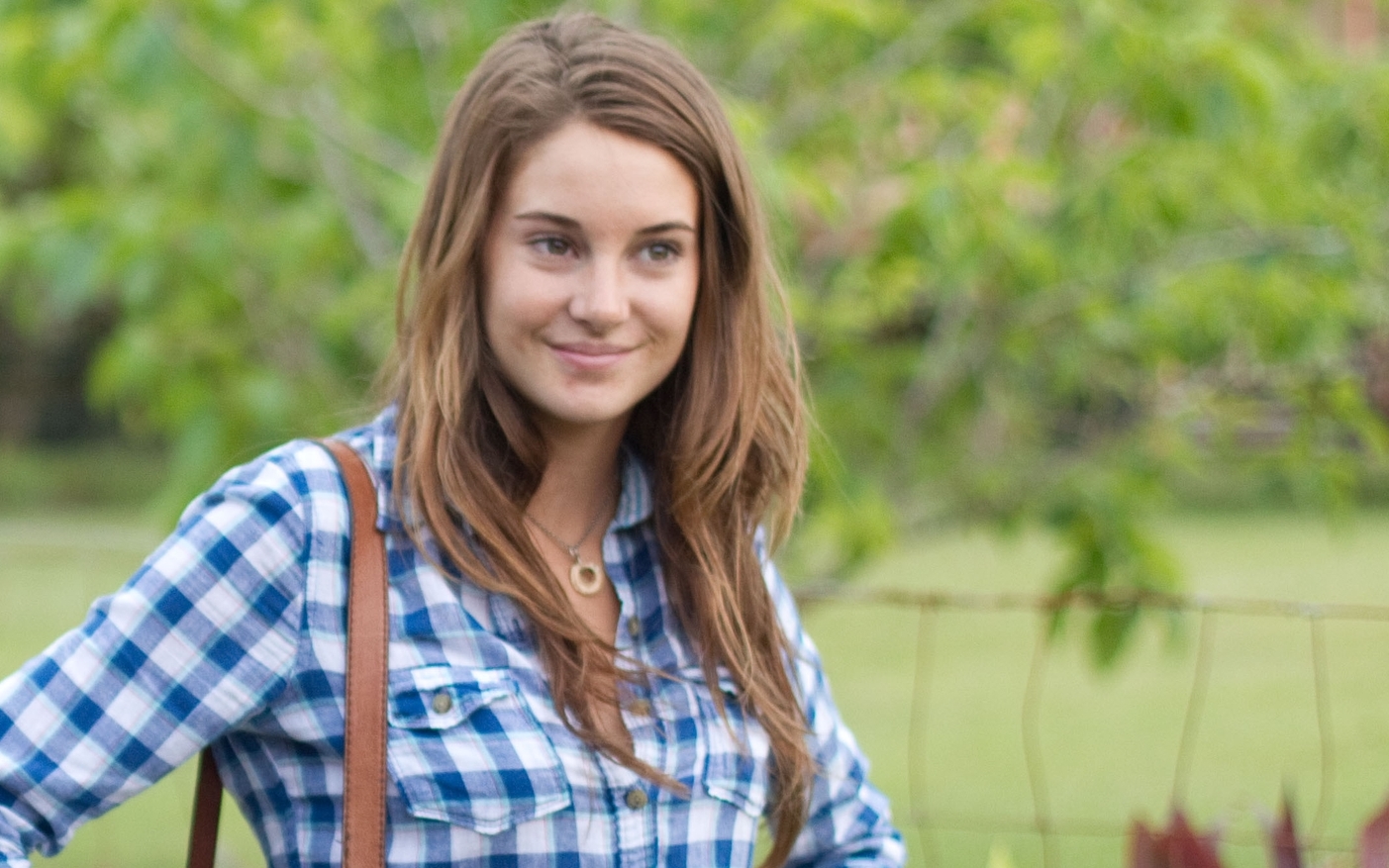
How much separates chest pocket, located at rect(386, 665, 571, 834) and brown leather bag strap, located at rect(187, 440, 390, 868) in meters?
0.03

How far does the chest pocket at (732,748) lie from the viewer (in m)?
1.49

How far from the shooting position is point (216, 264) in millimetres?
3156

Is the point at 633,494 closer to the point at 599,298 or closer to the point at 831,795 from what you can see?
the point at 599,298

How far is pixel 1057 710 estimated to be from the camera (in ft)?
22.2

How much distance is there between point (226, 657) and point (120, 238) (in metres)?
1.96

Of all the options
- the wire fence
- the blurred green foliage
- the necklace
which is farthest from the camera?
the blurred green foliage

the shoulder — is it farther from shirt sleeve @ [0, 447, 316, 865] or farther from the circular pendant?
the circular pendant

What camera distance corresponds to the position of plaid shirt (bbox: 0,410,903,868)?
1246 millimetres

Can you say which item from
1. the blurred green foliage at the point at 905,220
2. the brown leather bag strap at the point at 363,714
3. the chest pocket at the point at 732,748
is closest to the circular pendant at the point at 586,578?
the chest pocket at the point at 732,748

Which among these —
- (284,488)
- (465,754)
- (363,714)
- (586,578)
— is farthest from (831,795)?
(284,488)

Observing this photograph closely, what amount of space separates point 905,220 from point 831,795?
1.73 metres

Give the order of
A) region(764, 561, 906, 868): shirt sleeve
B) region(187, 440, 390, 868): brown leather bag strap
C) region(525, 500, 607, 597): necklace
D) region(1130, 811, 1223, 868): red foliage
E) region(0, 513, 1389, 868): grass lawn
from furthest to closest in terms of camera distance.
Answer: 1. region(0, 513, 1389, 868): grass lawn
2. region(764, 561, 906, 868): shirt sleeve
3. region(525, 500, 607, 597): necklace
4. region(187, 440, 390, 868): brown leather bag strap
5. region(1130, 811, 1223, 868): red foliage

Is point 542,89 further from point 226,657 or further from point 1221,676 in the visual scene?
point 1221,676

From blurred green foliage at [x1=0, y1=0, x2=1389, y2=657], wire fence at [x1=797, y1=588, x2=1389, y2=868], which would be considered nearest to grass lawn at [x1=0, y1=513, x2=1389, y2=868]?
wire fence at [x1=797, y1=588, x2=1389, y2=868]
